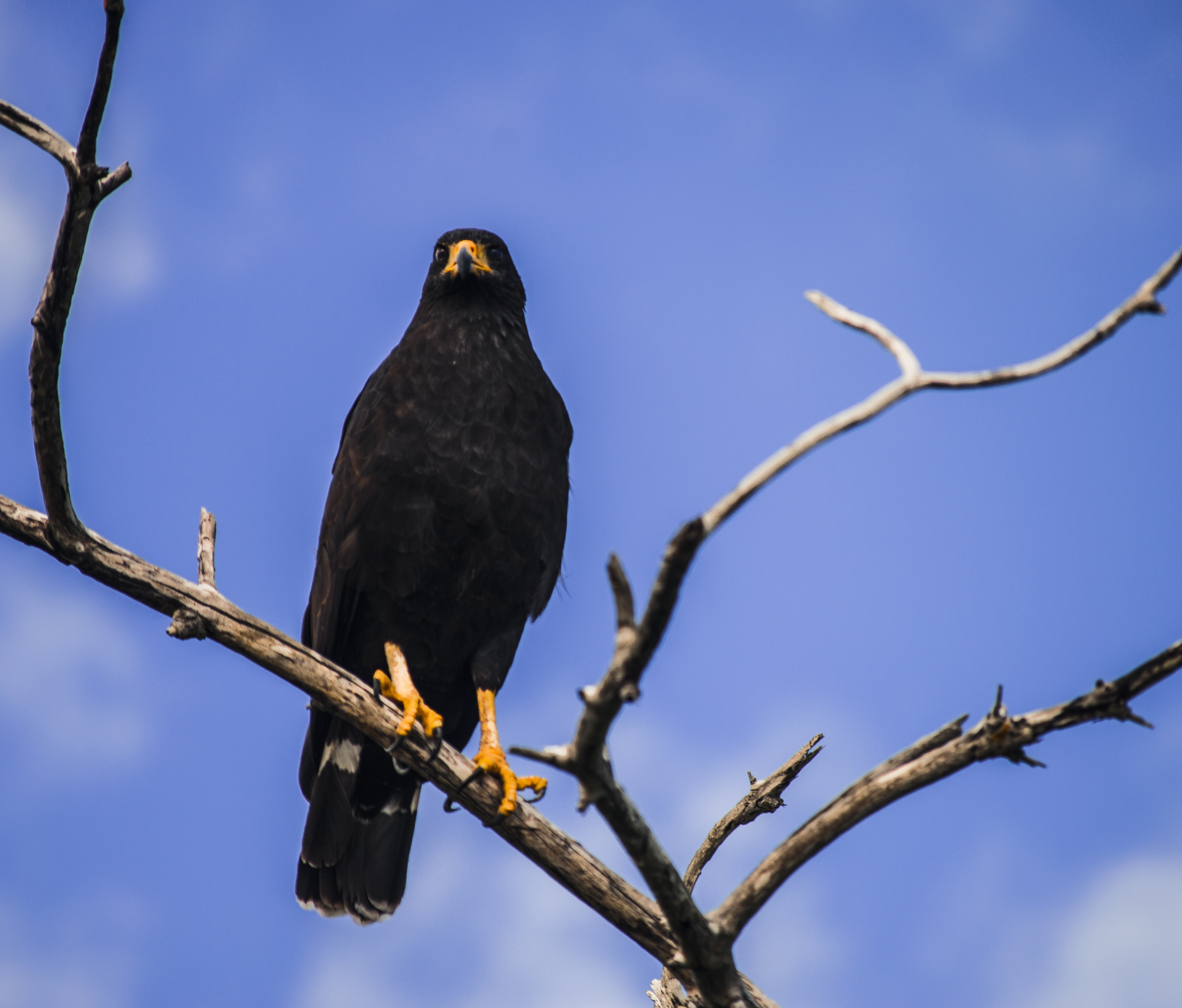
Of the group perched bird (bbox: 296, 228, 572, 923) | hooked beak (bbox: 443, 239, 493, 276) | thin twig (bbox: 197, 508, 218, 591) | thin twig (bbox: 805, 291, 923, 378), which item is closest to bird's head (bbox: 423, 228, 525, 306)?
hooked beak (bbox: 443, 239, 493, 276)

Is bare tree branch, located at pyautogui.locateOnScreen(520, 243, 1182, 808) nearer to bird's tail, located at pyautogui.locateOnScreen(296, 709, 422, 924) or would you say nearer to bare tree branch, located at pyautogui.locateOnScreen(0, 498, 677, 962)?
bare tree branch, located at pyautogui.locateOnScreen(0, 498, 677, 962)

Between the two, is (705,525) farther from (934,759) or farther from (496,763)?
(496,763)

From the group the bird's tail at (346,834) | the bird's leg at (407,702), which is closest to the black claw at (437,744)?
the bird's leg at (407,702)

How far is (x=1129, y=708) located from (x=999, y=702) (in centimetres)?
30

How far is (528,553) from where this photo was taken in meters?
4.73

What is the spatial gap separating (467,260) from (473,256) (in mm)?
170

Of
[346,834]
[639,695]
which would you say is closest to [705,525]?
[639,695]

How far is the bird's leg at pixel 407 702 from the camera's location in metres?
3.94

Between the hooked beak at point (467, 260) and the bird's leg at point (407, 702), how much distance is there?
210 centimetres

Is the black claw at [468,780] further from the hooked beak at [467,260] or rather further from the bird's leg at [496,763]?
the hooked beak at [467,260]

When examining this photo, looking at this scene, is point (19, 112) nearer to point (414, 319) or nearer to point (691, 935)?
point (414, 319)

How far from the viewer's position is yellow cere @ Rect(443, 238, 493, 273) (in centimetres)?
542

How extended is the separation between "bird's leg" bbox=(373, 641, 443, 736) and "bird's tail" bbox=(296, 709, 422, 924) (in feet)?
2.23

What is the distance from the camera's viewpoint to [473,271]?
5.38 m
